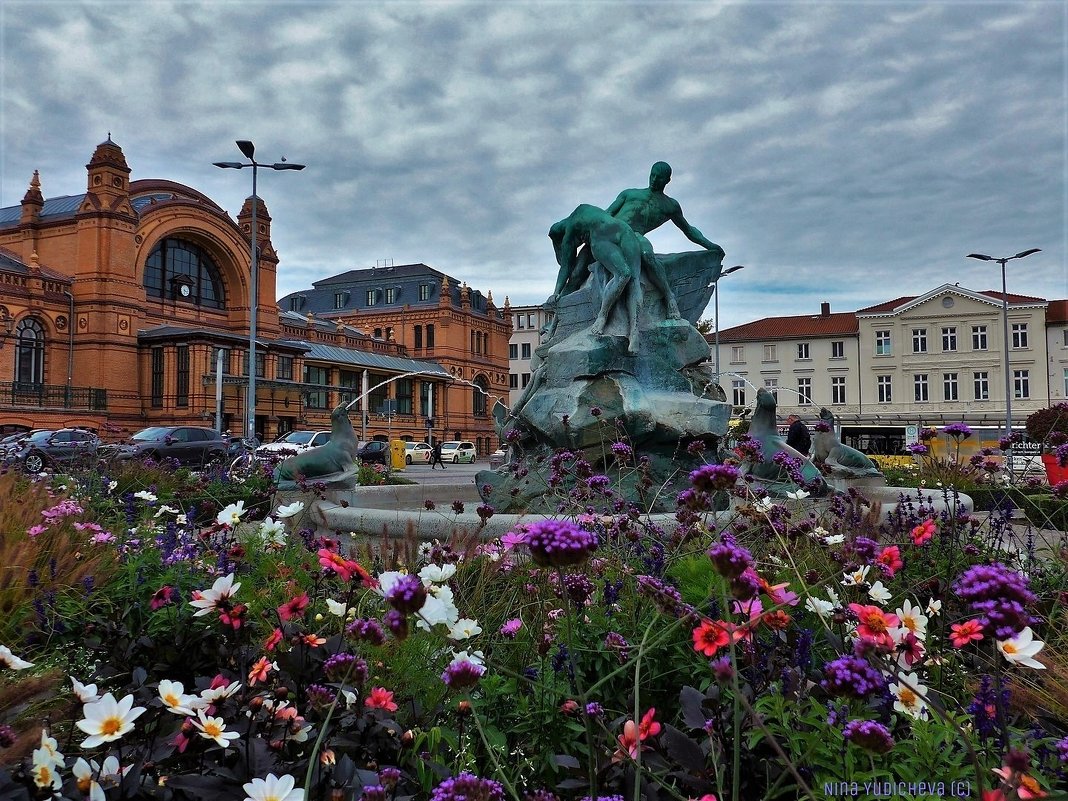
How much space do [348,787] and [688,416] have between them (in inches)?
312

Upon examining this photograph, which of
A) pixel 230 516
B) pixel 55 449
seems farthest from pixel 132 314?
pixel 230 516

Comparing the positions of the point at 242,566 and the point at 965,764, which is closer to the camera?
the point at 965,764

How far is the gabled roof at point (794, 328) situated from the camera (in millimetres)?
64062

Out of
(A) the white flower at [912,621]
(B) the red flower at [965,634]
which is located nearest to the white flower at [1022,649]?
(B) the red flower at [965,634]

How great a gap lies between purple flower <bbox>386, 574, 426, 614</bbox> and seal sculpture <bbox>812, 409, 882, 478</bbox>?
9766mm

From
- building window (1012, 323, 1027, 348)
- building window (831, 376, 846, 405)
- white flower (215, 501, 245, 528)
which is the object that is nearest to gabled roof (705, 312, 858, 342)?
building window (831, 376, 846, 405)

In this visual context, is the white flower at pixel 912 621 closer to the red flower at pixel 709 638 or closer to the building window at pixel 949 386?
the red flower at pixel 709 638

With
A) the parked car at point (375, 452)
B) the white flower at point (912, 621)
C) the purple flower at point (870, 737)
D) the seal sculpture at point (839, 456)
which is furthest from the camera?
the parked car at point (375, 452)

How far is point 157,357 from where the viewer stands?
44406mm

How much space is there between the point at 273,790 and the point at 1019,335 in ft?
223

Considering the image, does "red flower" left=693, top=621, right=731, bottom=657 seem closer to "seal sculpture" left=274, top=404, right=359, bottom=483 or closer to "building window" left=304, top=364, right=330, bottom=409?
"seal sculpture" left=274, top=404, right=359, bottom=483

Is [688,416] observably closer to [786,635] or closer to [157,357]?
[786,635]

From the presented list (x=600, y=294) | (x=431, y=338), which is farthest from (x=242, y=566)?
(x=431, y=338)

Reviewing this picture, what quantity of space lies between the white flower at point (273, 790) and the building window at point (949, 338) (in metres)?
67.2
